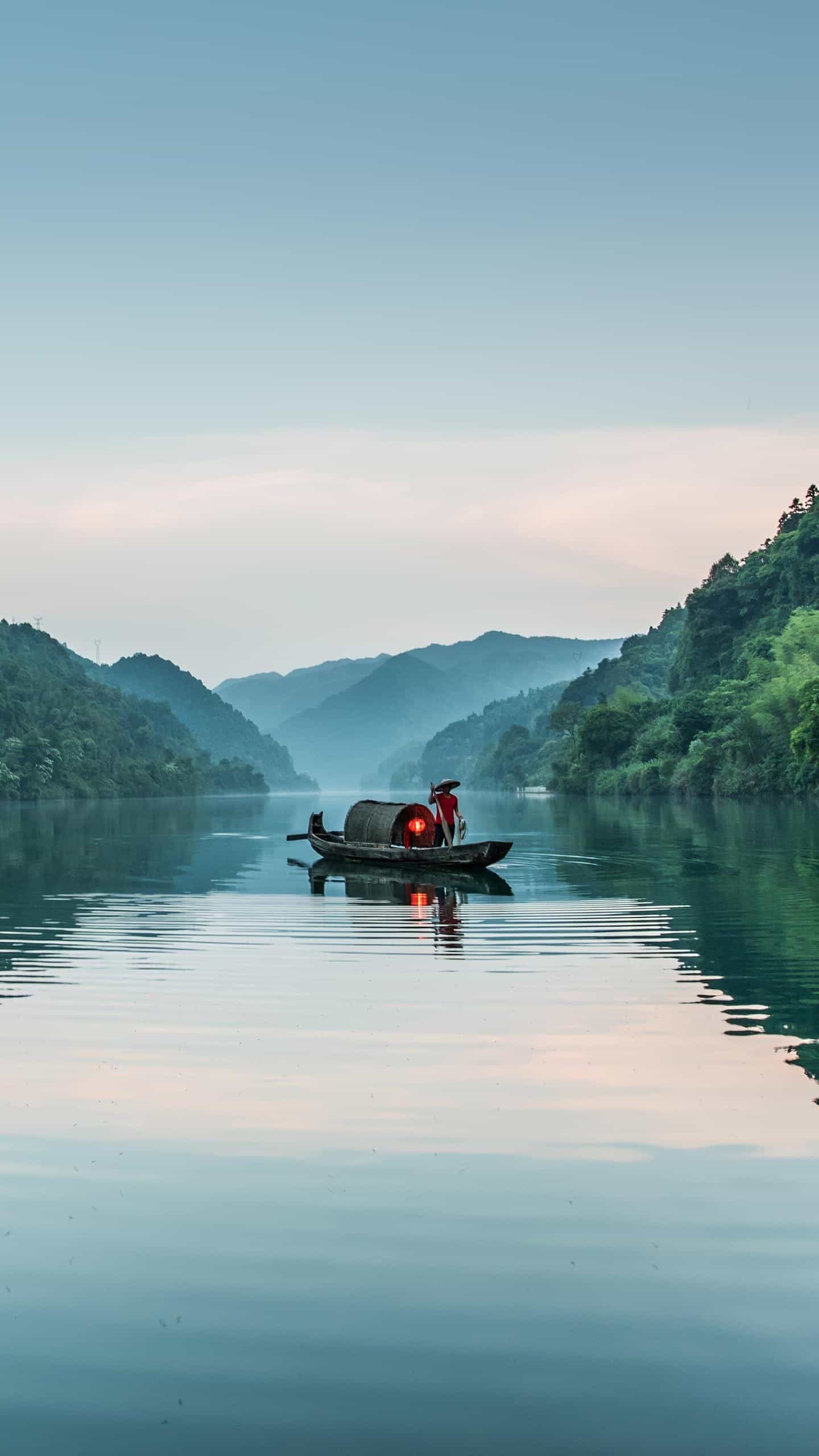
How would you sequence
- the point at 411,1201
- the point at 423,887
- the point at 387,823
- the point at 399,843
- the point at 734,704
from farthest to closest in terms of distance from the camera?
the point at 734,704 → the point at 387,823 → the point at 399,843 → the point at 423,887 → the point at 411,1201

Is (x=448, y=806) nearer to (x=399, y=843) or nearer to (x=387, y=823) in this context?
(x=399, y=843)

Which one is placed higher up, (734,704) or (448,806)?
(734,704)

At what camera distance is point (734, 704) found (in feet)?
436

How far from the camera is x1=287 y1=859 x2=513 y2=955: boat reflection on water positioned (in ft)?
98.1

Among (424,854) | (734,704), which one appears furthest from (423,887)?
(734,704)

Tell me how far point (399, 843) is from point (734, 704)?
93448 mm

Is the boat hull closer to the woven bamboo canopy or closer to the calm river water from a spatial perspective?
the woven bamboo canopy

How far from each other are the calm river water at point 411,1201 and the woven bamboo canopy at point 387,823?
20.9 m

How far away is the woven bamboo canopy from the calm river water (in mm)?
20940

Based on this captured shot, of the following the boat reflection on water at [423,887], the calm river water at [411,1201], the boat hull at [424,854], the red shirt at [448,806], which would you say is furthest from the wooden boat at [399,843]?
the calm river water at [411,1201]

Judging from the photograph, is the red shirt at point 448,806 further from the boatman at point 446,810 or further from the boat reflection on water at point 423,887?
the boat reflection on water at point 423,887

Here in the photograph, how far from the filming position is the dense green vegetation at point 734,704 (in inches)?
4518

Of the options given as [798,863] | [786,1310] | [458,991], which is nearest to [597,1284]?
[786,1310]

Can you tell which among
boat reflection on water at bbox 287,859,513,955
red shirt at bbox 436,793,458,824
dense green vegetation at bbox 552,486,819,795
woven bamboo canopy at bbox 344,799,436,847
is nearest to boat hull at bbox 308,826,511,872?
boat reflection on water at bbox 287,859,513,955
